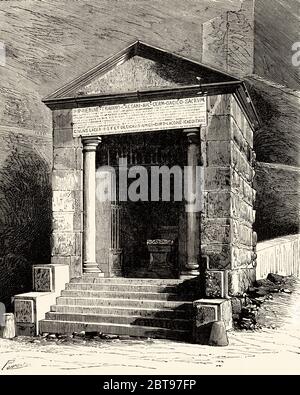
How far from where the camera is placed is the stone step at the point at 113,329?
843 cm

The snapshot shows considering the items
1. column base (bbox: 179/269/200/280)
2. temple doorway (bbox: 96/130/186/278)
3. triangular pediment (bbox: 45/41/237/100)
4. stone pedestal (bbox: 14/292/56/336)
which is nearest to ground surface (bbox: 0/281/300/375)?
stone pedestal (bbox: 14/292/56/336)

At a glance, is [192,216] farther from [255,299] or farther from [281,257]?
[281,257]

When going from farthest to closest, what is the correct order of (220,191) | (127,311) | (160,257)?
1. (160,257)
2. (220,191)
3. (127,311)

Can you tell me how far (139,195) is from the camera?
42.0 feet

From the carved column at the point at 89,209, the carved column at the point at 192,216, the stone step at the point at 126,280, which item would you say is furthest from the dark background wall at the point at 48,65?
the stone step at the point at 126,280

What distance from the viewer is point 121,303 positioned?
9352 millimetres

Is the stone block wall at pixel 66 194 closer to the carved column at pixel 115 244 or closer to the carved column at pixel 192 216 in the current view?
the carved column at pixel 115 244

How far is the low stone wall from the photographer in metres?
14.5

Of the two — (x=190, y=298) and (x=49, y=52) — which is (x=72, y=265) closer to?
(x=190, y=298)

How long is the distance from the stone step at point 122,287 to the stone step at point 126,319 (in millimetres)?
740

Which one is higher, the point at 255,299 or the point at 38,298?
the point at 38,298

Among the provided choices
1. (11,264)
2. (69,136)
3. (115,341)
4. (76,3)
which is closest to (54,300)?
(115,341)

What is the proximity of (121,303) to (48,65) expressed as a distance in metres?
13.9

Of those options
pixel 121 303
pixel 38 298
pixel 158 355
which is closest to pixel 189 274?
pixel 121 303
